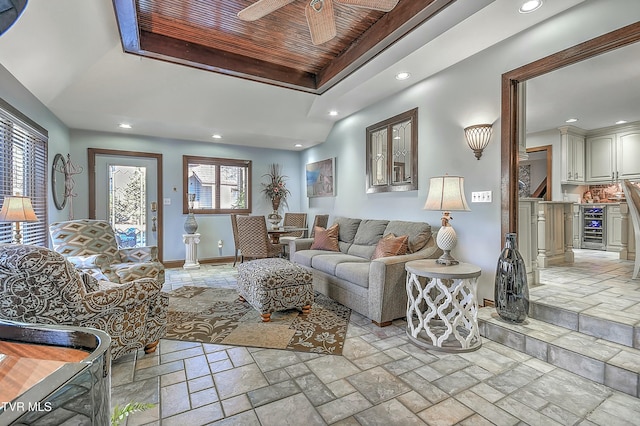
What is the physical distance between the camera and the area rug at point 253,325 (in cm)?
259

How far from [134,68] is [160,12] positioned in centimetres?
94

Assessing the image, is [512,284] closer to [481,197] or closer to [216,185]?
[481,197]

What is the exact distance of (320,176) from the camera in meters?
6.05

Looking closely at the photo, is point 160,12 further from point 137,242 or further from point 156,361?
point 137,242

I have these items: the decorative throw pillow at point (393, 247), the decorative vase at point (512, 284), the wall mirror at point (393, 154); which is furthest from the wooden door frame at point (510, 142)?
the wall mirror at point (393, 154)

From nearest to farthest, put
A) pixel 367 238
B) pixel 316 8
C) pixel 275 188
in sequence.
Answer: pixel 316 8 → pixel 367 238 → pixel 275 188

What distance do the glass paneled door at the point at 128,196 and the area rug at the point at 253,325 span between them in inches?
92.1

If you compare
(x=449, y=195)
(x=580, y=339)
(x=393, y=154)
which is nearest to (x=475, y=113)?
(x=449, y=195)

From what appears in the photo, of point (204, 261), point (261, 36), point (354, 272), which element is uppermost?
point (261, 36)

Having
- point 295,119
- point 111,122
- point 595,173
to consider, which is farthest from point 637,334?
point 111,122

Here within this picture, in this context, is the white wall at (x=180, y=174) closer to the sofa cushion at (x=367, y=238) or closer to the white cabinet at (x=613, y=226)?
the sofa cushion at (x=367, y=238)

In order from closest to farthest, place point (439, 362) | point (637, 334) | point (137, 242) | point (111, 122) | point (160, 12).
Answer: point (637, 334)
point (439, 362)
point (160, 12)
point (111, 122)
point (137, 242)

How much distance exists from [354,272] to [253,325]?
1.14 m

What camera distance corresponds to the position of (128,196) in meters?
5.45
